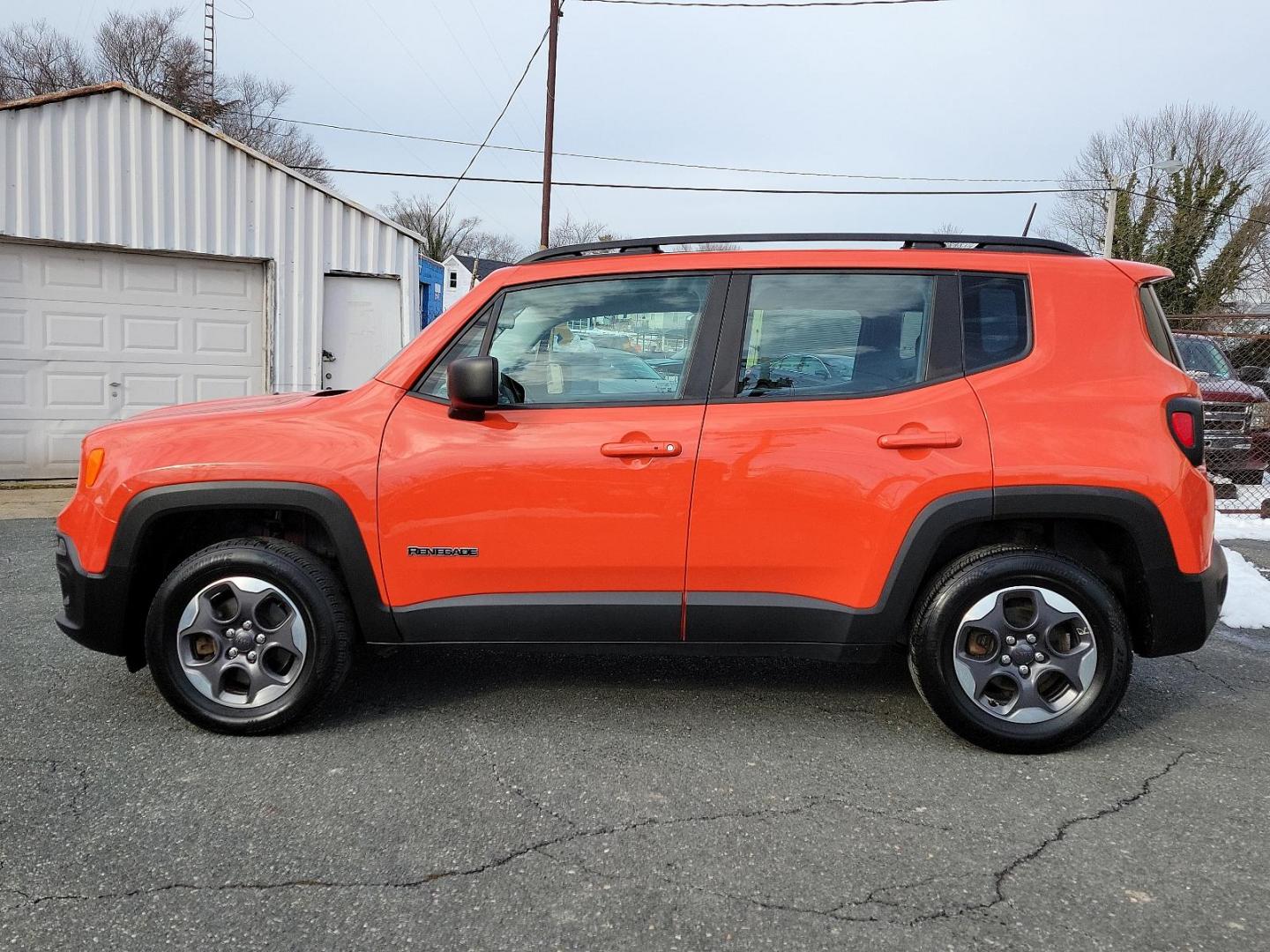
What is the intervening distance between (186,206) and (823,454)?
9.44 m

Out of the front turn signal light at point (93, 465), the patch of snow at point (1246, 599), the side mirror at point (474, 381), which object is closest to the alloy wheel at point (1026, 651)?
the side mirror at point (474, 381)

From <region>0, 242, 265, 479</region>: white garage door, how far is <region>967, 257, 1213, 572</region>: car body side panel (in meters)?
9.42

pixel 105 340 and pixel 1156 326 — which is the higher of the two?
pixel 1156 326

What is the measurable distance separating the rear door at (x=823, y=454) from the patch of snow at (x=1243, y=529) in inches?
230

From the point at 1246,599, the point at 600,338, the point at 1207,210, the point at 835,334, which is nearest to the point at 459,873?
the point at 600,338

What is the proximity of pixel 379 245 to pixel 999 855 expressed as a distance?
10251mm

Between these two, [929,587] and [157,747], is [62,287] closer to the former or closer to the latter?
[157,747]

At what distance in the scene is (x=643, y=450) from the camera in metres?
3.34

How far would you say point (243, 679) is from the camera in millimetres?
3451

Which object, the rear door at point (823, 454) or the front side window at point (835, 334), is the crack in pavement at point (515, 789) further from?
the front side window at point (835, 334)

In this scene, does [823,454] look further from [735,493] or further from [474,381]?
[474,381]

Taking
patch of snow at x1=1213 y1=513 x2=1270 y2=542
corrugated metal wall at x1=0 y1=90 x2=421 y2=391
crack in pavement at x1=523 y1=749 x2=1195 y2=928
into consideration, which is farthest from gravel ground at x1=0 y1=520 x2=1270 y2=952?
corrugated metal wall at x1=0 y1=90 x2=421 y2=391

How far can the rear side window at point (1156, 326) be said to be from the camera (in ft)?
11.4

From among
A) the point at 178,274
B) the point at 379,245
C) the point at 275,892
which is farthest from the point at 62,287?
the point at 275,892
